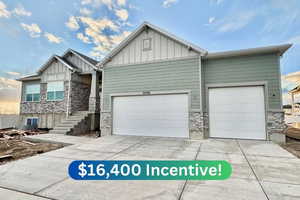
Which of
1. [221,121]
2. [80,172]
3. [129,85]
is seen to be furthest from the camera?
[129,85]

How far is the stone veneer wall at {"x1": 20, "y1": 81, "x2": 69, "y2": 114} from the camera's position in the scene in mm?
11617

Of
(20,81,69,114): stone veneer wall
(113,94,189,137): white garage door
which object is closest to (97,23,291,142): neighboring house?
(113,94,189,137): white garage door

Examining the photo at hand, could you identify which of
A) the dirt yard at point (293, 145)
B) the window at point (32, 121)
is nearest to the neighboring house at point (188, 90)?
the dirt yard at point (293, 145)

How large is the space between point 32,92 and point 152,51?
11786mm

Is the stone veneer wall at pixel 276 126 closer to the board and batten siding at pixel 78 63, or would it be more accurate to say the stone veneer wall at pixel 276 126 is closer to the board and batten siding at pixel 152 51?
the board and batten siding at pixel 152 51

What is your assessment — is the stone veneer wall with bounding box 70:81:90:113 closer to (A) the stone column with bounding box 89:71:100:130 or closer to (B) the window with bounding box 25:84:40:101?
(A) the stone column with bounding box 89:71:100:130

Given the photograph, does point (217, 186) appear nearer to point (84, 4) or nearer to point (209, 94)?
point (209, 94)

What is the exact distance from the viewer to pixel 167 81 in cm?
A: 811

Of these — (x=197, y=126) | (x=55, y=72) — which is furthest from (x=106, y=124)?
(x=55, y=72)

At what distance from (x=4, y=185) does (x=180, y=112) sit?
22.2ft

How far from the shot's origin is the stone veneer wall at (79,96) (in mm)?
11641

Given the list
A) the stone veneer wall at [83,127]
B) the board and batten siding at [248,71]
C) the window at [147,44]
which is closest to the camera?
the board and batten siding at [248,71]

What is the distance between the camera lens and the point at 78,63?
12.2 meters

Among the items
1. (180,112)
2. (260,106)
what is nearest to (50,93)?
(180,112)
